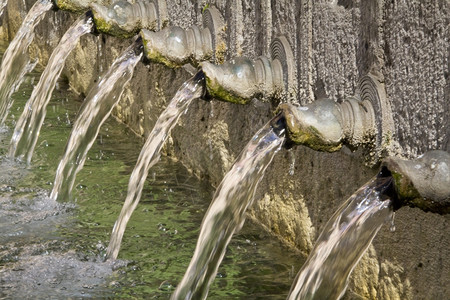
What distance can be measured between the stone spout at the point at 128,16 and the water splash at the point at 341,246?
2760 millimetres

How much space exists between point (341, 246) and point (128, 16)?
9.51 feet

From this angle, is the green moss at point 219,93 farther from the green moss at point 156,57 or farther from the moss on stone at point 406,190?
the moss on stone at point 406,190

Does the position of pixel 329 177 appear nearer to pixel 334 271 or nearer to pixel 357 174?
pixel 357 174

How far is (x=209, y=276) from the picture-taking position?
3934 mm

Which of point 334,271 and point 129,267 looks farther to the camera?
point 129,267

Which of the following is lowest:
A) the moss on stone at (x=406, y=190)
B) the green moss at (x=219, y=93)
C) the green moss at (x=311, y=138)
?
the moss on stone at (x=406, y=190)

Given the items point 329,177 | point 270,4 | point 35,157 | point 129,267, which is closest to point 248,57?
point 270,4

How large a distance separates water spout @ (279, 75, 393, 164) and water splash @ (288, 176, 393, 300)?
14.5 inches

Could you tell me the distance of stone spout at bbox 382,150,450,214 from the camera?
119 inches

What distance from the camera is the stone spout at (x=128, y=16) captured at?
5.71 meters

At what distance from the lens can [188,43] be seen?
5.17m

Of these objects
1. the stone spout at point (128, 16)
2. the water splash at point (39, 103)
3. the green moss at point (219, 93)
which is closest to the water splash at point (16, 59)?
the water splash at point (39, 103)

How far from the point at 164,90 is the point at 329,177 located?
2140 millimetres

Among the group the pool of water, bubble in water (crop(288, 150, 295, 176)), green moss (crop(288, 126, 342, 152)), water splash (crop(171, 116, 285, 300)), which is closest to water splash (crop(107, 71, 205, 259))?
the pool of water
